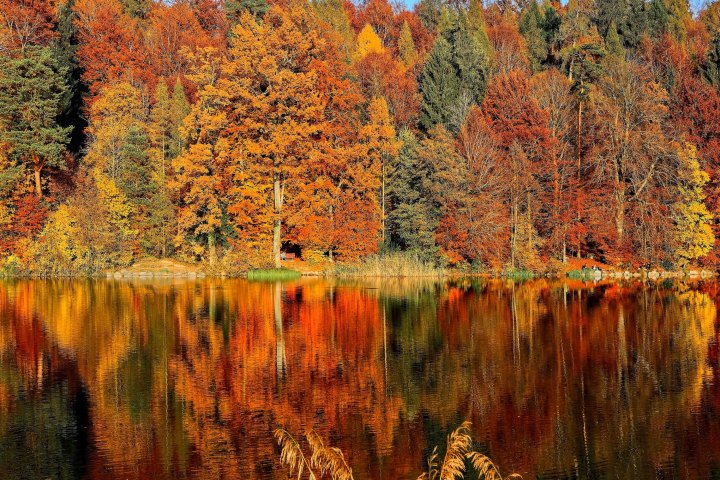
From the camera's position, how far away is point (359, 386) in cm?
1864

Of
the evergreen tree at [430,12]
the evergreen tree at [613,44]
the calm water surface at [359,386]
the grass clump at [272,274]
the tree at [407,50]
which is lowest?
the calm water surface at [359,386]

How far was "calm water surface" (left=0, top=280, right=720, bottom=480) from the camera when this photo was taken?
13.6m

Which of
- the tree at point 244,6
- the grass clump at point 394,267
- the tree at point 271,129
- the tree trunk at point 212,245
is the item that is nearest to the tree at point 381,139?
the tree at point 271,129

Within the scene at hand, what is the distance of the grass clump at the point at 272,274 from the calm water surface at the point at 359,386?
15.2 metres

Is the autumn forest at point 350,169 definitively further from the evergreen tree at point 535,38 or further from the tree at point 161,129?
the evergreen tree at point 535,38

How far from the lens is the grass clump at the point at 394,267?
49.2 m

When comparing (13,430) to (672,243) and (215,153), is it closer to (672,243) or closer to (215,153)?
(215,153)

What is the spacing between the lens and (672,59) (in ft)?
233

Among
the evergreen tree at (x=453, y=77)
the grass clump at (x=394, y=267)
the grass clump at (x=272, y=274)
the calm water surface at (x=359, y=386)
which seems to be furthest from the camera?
the evergreen tree at (x=453, y=77)

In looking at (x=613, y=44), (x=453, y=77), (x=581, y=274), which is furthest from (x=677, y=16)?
(x=581, y=274)

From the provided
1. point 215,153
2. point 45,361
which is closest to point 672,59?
point 215,153

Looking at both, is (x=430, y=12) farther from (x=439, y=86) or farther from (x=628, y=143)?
(x=628, y=143)

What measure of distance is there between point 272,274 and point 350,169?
9182 mm

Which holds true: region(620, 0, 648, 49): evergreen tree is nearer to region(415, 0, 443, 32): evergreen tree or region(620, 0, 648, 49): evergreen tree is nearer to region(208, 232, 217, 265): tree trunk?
region(415, 0, 443, 32): evergreen tree
